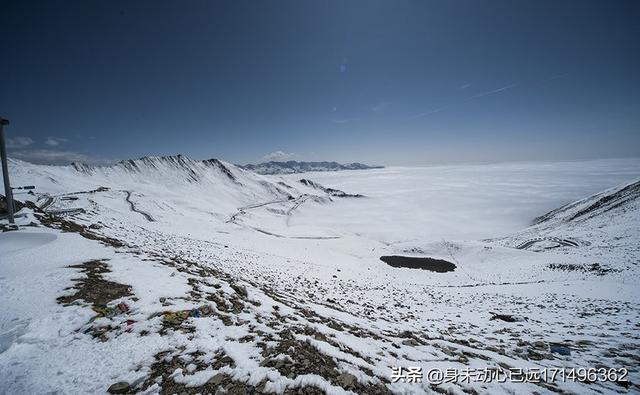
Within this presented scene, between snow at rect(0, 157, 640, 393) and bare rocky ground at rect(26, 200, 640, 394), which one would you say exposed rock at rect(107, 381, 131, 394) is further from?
snow at rect(0, 157, 640, 393)

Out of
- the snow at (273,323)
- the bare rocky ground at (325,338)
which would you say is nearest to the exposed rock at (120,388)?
the bare rocky ground at (325,338)

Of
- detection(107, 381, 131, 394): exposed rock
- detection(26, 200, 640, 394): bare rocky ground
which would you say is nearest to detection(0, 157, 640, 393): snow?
detection(26, 200, 640, 394): bare rocky ground

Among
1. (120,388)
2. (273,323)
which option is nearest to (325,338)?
(273,323)

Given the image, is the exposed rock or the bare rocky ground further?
the bare rocky ground

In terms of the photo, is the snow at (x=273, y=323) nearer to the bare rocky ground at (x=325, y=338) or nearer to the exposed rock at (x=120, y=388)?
the bare rocky ground at (x=325, y=338)

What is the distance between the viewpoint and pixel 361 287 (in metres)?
18.0

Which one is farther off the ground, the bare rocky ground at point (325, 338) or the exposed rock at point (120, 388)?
the exposed rock at point (120, 388)

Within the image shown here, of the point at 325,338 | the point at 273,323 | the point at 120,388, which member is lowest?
the point at 325,338

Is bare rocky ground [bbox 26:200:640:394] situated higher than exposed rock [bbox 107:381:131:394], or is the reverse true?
exposed rock [bbox 107:381:131:394]

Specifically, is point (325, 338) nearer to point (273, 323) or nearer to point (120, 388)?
point (273, 323)

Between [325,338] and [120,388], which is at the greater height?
[120,388]

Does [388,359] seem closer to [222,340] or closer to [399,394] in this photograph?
[399,394]

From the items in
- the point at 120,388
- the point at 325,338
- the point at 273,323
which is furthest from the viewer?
the point at 273,323

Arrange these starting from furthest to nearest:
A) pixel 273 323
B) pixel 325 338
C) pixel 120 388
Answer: pixel 273 323 → pixel 325 338 → pixel 120 388
